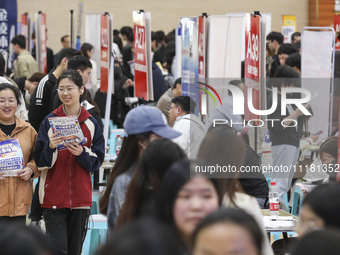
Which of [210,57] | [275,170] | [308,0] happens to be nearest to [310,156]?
[275,170]

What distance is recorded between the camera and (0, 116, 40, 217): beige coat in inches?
201

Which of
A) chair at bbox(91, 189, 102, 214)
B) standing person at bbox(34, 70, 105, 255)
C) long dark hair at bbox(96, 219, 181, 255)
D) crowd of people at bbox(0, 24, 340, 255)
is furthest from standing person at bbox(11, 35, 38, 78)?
long dark hair at bbox(96, 219, 181, 255)

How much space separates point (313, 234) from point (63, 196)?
11.1 ft

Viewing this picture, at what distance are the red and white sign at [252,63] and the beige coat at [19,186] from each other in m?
1.71

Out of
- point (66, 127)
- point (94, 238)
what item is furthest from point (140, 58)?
point (66, 127)

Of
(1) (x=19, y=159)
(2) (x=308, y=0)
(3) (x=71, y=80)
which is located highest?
(2) (x=308, y=0)

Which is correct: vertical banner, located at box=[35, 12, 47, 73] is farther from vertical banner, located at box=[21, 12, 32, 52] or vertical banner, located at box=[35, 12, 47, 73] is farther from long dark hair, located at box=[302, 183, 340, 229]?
long dark hair, located at box=[302, 183, 340, 229]

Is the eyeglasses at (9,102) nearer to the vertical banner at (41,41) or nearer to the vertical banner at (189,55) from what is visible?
the vertical banner at (189,55)

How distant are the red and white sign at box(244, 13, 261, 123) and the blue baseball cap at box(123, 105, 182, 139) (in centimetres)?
227

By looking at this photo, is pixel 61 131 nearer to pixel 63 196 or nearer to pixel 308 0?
pixel 63 196

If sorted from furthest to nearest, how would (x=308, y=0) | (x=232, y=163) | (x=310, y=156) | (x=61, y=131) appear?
(x=308, y=0), (x=310, y=156), (x=61, y=131), (x=232, y=163)

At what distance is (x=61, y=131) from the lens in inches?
199

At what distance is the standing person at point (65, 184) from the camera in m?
5.11

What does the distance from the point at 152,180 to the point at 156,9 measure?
55.9 ft
